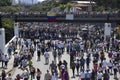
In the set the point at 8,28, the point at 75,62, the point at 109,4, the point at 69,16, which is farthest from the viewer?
the point at 109,4

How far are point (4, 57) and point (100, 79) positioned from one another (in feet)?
32.7

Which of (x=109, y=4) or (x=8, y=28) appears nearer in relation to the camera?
(x=8, y=28)

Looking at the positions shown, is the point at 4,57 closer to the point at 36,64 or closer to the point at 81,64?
the point at 36,64

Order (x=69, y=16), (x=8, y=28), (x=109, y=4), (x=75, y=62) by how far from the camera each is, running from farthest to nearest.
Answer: (x=109, y=4), (x=69, y=16), (x=8, y=28), (x=75, y=62)

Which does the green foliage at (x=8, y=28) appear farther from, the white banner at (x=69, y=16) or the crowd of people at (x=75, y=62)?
the white banner at (x=69, y=16)

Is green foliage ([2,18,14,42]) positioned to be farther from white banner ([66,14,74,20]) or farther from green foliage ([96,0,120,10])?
green foliage ([96,0,120,10])

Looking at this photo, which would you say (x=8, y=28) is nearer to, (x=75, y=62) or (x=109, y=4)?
(x=75, y=62)

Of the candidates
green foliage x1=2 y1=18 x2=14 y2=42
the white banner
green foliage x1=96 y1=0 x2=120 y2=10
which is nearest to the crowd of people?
green foliage x1=2 y1=18 x2=14 y2=42

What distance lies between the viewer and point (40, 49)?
39094 mm

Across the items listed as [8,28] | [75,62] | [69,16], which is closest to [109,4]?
[69,16]

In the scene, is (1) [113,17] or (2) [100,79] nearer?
(2) [100,79]

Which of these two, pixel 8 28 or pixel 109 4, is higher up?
pixel 109 4

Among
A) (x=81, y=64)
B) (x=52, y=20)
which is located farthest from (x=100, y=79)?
(x=52, y=20)

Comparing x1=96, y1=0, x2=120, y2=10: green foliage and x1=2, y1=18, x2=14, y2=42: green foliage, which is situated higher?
x1=96, y1=0, x2=120, y2=10: green foliage
